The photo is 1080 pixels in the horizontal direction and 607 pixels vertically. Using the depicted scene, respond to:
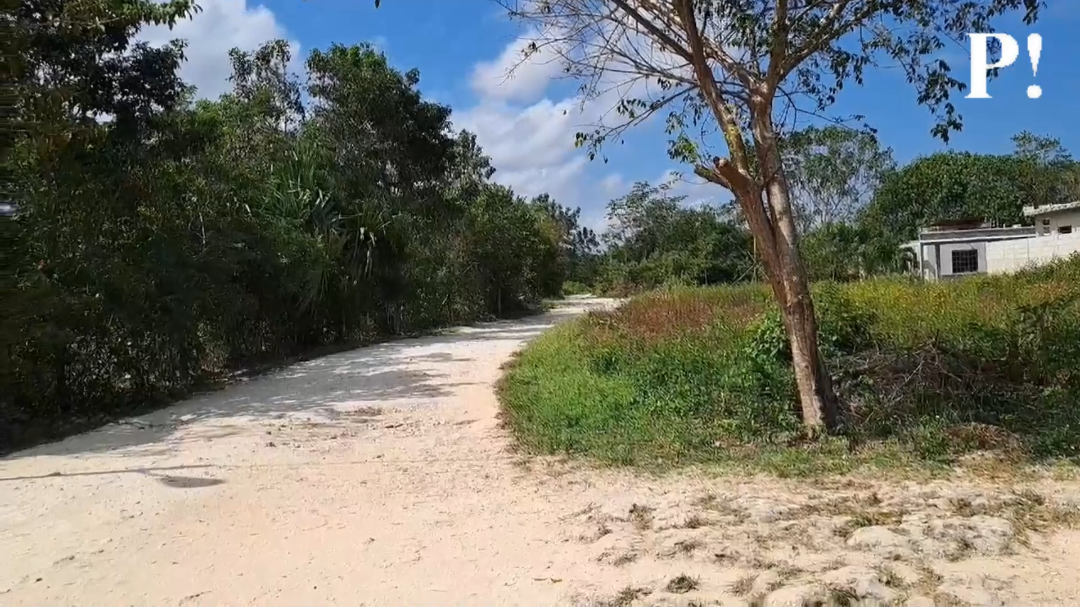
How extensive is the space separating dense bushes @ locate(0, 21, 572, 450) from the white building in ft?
54.0

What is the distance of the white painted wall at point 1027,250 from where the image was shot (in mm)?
23817

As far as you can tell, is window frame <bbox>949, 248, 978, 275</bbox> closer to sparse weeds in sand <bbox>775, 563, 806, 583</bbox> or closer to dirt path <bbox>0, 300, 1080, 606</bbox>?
dirt path <bbox>0, 300, 1080, 606</bbox>

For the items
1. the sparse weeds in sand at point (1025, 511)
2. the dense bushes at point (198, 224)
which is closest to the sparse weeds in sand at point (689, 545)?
the sparse weeds in sand at point (1025, 511)

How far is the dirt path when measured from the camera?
392cm

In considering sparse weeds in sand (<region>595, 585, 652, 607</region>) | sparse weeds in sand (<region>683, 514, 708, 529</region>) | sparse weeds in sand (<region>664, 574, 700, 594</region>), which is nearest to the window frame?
sparse weeds in sand (<region>683, 514, 708, 529</region>)

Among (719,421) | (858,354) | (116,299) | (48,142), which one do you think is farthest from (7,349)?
(858,354)

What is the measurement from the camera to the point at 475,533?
15.8 feet

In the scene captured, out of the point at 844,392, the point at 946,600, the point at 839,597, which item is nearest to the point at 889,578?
the point at 946,600

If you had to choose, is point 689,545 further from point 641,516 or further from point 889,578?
point 889,578

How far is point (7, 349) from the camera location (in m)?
8.02

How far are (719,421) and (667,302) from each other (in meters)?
6.77

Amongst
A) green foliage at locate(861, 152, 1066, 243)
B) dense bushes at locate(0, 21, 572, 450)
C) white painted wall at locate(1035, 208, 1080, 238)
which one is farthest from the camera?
green foliage at locate(861, 152, 1066, 243)

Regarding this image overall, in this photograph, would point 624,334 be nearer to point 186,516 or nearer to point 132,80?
point 186,516

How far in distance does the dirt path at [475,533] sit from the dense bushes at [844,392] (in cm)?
80
